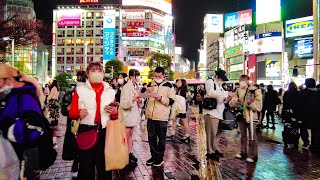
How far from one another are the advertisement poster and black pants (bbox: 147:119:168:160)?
215 ft

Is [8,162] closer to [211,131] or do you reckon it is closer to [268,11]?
[211,131]

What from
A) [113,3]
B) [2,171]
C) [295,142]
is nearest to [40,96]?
[2,171]

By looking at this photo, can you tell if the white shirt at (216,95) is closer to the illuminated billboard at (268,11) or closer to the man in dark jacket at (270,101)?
the man in dark jacket at (270,101)

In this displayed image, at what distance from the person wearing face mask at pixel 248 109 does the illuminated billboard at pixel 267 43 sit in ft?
217

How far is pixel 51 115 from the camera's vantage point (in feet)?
44.4

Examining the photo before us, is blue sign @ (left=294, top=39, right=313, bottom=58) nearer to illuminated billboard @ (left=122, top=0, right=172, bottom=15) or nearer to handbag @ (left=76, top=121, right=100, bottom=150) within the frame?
handbag @ (left=76, top=121, right=100, bottom=150)

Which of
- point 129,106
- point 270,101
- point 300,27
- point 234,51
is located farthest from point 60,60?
point 129,106

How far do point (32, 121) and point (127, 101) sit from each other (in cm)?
310

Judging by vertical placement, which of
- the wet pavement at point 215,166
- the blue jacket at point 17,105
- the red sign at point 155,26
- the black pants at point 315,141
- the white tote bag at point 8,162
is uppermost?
the red sign at point 155,26

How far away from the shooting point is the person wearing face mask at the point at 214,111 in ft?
23.0

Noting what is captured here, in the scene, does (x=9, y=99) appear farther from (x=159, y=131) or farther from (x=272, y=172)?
(x=272, y=172)

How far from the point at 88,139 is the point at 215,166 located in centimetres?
330

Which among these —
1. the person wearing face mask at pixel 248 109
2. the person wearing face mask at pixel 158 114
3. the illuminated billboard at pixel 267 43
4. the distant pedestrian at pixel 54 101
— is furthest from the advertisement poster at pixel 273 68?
the person wearing face mask at pixel 158 114

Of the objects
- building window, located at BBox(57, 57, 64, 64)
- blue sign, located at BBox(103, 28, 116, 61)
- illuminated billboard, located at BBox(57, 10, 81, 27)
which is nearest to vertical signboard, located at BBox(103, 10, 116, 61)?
blue sign, located at BBox(103, 28, 116, 61)
